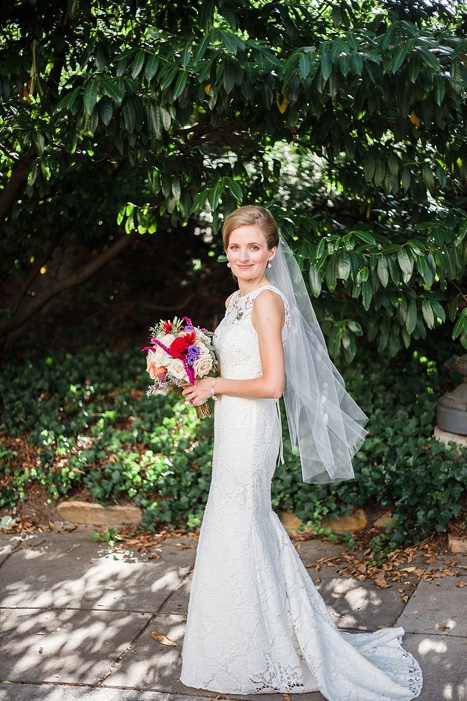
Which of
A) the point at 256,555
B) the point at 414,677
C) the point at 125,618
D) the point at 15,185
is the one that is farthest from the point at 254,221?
the point at 15,185

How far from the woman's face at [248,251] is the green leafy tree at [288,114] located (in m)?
0.77

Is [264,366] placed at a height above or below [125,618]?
above

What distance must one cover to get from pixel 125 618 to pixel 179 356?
1.72m

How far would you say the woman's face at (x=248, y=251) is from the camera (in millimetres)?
3473

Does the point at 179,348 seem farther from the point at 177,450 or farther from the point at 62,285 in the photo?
the point at 62,285

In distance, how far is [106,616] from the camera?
432 cm

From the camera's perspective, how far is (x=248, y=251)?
348 cm

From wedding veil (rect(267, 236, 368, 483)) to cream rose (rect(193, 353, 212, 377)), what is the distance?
1.46 ft

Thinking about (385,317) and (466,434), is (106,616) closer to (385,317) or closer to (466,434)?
(385,317)

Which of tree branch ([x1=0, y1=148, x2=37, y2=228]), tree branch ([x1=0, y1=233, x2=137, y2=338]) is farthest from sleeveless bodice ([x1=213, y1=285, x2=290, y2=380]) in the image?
tree branch ([x1=0, y1=233, x2=137, y2=338])

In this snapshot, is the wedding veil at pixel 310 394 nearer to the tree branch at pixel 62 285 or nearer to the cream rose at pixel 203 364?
the cream rose at pixel 203 364

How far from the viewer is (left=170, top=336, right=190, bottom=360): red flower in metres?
3.45

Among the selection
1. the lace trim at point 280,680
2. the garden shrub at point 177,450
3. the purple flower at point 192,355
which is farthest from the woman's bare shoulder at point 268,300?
the garden shrub at point 177,450

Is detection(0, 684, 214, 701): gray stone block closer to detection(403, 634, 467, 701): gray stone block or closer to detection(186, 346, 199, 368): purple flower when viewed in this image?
detection(403, 634, 467, 701): gray stone block
